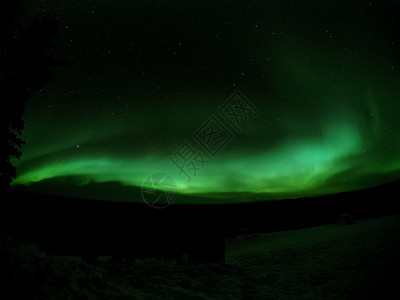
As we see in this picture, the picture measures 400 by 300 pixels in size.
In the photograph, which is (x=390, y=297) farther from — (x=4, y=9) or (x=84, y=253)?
(x=4, y=9)

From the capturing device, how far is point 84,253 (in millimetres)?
4887

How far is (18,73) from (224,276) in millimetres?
8396

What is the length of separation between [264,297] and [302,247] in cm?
420

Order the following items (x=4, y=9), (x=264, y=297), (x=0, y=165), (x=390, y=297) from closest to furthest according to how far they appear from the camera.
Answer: (x=390, y=297) → (x=264, y=297) → (x=4, y=9) → (x=0, y=165)

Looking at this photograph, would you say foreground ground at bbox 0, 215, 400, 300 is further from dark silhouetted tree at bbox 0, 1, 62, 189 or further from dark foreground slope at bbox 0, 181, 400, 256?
dark silhouetted tree at bbox 0, 1, 62, 189

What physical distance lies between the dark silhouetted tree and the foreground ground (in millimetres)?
5630

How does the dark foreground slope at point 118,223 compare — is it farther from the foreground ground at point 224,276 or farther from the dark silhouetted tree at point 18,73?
the dark silhouetted tree at point 18,73

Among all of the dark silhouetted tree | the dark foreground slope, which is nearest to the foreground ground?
→ the dark foreground slope

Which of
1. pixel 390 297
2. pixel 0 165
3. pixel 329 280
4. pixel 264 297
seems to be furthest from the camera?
pixel 0 165

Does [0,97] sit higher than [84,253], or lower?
higher

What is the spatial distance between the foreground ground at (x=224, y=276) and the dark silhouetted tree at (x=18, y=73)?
5.63m

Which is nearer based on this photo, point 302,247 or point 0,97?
point 302,247

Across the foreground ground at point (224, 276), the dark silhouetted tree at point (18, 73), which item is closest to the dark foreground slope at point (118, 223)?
the foreground ground at point (224, 276)

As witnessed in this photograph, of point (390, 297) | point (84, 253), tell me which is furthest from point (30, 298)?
point (390, 297)
